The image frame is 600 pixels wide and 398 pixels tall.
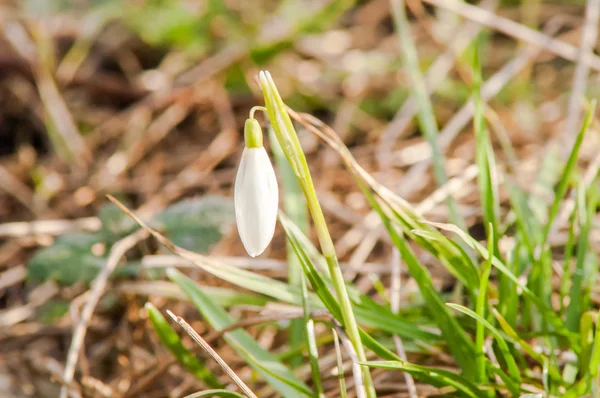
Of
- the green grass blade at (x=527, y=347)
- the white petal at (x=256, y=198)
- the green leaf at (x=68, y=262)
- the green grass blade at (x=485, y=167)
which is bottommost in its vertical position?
the green grass blade at (x=527, y=347)

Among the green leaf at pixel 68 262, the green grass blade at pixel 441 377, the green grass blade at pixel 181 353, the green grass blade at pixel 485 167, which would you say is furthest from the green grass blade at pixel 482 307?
the green leaf at pixel 68 262

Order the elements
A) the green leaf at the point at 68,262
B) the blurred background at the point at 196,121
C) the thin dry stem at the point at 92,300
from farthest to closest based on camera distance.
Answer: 1. the blurred background at the point at 196,121
2. the green leaf at the point at 68,262
3. the thin dry stem at the point at 92,300

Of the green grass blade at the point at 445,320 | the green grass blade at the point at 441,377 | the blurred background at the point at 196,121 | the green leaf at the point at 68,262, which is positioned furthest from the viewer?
the blurred background at the point at 196,121

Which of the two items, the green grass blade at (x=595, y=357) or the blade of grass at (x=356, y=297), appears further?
the blade of grass at (x=356, y=297)

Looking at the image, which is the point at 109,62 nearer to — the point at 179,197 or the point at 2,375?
the point at 179,197

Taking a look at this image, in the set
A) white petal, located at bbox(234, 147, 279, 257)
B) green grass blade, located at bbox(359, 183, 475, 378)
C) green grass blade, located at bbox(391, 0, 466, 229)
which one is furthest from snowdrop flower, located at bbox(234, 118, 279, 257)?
green grass blade, located at bbox(391, 0, 466, 229)

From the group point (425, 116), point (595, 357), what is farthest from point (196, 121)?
point (595, 357)

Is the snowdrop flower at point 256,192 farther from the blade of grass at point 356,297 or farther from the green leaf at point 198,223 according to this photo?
the green leaf at point 198,223
